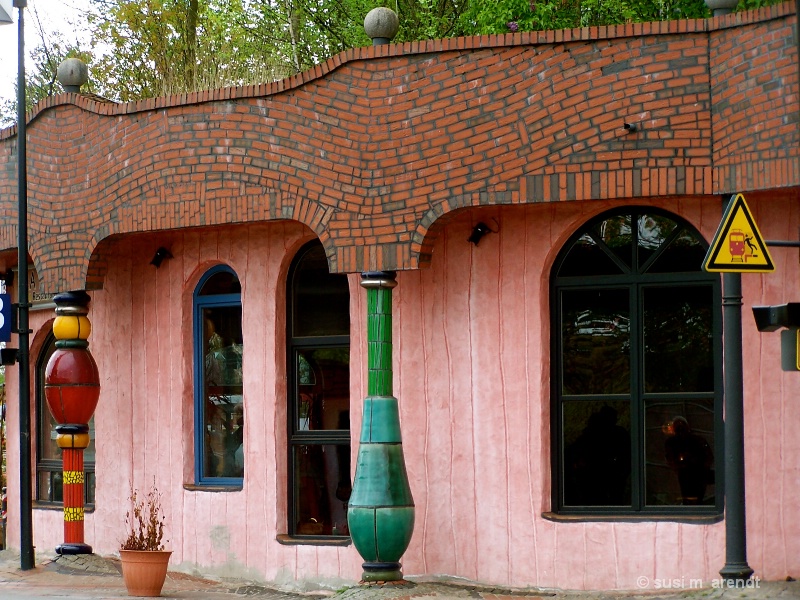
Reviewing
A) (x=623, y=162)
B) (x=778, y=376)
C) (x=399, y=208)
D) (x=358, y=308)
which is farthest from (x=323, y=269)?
(x=778, y=376)

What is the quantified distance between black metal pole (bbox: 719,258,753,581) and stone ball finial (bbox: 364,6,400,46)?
12.4 ft

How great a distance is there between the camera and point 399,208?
11.7m

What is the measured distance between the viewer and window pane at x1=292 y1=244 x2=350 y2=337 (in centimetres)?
1295

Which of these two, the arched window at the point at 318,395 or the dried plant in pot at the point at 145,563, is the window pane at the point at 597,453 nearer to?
the arched window at the point at 318,395

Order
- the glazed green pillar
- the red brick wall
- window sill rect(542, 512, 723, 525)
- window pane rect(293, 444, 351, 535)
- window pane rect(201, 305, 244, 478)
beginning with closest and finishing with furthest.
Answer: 1. the red brick wall
2. window sill rect(542, 512, 723, 525)
3. the glazed green pillar
4. window pane rect(293, 444, 351, 535)
5. window pane rect(201, 305, 244, 478)

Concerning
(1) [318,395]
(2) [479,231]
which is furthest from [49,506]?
(2) [479,231]

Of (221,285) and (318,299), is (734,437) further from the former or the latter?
(221,285)

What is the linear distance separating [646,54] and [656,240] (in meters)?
1.59

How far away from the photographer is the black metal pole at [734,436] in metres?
10.1

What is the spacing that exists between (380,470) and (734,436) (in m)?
2.97

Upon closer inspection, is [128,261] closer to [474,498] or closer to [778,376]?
[474,498]

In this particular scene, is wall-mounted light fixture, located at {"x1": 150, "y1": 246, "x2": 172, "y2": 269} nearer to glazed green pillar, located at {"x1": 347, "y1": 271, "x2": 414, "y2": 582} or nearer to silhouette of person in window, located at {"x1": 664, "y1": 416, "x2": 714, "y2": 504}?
glazed green pillar, located at {"x1": 347, "y1": 271, "x2": 414, "y2": 582}

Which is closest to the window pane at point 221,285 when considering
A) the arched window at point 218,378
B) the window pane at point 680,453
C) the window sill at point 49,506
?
the arched window at point 218,378

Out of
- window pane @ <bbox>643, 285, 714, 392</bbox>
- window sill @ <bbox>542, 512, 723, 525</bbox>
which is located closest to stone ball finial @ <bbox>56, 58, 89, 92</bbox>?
window pane @ <bbox>643, 285, 714, 392</bbox>
